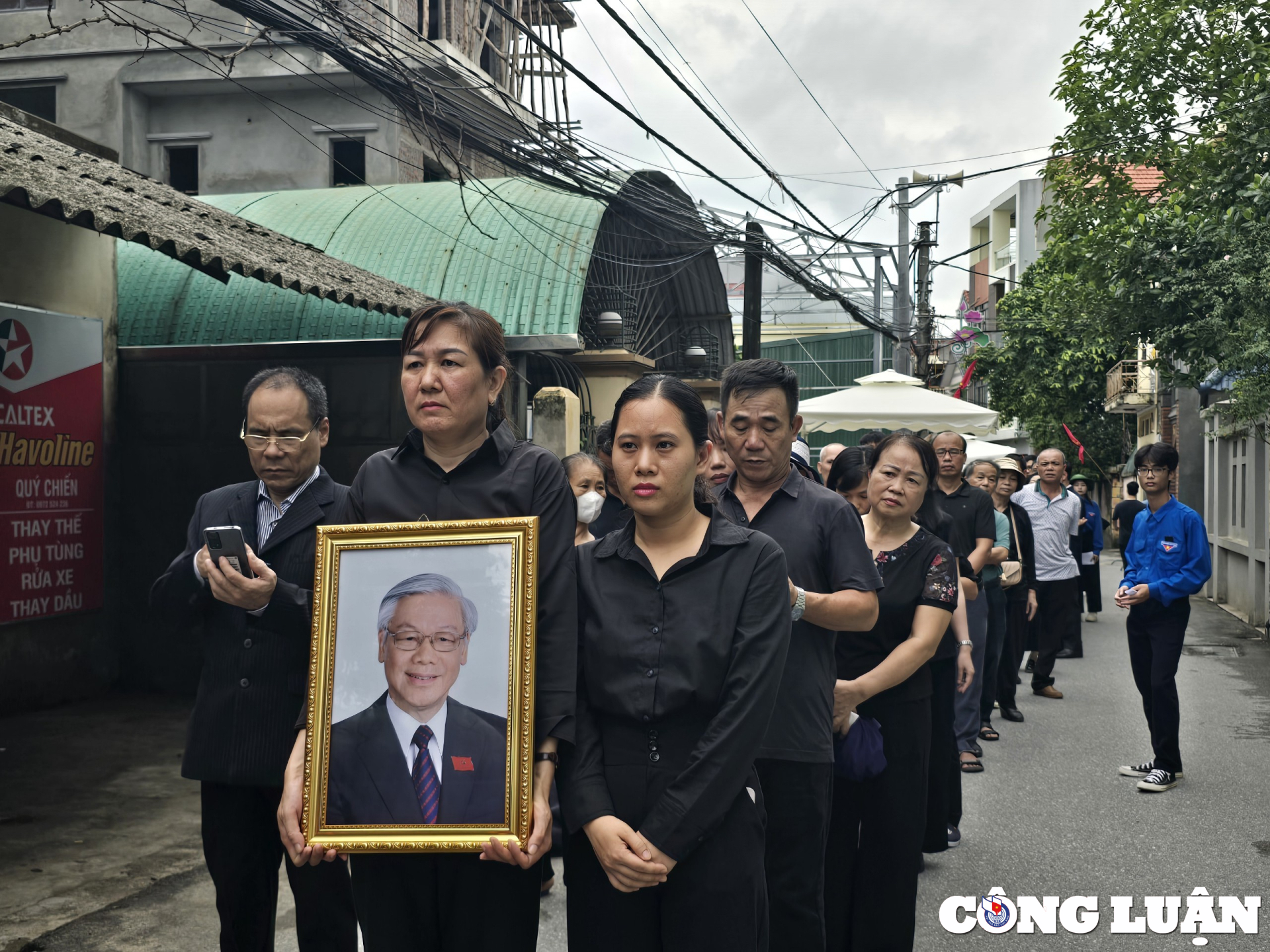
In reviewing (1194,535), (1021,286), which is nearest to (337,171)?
(1194,535)

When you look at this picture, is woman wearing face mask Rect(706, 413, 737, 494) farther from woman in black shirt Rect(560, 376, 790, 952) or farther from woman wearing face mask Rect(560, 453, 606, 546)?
woman in black shirt Rect(560, 376, 790, 952)

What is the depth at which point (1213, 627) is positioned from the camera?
15.2 meters

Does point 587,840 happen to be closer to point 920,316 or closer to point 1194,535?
point 1194,535

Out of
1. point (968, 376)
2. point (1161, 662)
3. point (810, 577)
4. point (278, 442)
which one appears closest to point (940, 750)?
point (810, 577)

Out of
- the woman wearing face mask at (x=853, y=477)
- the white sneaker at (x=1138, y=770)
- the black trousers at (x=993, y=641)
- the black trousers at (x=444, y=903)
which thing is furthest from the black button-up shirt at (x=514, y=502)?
the black trousers at (x=993, y=641)

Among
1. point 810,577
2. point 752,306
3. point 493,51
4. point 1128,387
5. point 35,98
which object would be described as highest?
point 493,51

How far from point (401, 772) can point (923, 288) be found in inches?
939

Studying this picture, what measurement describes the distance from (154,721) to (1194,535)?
282 inches

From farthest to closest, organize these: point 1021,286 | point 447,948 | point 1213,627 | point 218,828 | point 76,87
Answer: point 1021,286
point 76,87
point 1213,627
point 218,828
point 447,948

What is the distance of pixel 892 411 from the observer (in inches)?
466

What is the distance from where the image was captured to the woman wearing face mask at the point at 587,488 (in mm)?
5777

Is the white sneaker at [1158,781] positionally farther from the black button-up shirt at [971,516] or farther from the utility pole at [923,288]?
the utility pole at [923,288]

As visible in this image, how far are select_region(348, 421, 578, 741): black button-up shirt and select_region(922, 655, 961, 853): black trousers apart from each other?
2.74 m

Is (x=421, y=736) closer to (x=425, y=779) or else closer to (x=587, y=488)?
(x=425, y=779)
